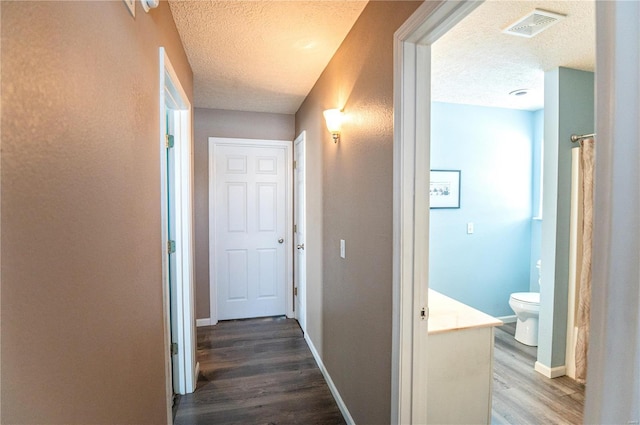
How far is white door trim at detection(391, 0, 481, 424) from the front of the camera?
127cm

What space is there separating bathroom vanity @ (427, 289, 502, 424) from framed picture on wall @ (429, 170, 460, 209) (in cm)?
185

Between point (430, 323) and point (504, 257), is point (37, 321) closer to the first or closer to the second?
point (430, 323)

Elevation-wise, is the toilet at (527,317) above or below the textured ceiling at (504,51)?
below

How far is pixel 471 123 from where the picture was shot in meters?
3.39

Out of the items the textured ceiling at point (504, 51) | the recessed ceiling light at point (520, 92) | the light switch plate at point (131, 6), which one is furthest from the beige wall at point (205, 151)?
the recessed ceiling light at point (520, 92)

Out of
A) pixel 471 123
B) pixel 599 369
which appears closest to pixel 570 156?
pixel 471 123

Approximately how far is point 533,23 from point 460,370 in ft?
6.66

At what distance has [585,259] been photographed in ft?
7.41

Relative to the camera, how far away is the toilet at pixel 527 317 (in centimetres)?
294

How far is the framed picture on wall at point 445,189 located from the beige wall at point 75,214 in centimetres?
290

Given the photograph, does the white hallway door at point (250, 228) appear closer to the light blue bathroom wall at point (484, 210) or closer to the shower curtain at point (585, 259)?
the light blue bathroom wall at point (484, 210)

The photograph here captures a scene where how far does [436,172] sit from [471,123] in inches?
28.0

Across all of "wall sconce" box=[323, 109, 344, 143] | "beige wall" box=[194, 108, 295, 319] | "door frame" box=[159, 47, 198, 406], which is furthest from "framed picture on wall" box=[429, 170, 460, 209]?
"door frame" box=[159, 47, 198, 406]

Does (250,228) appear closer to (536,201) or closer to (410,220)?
(410,220)
